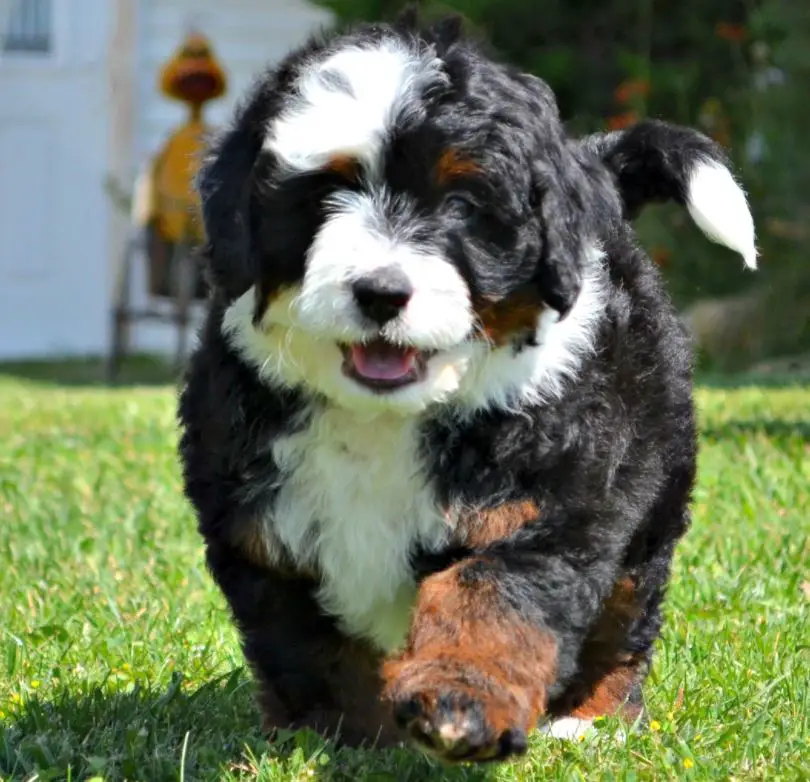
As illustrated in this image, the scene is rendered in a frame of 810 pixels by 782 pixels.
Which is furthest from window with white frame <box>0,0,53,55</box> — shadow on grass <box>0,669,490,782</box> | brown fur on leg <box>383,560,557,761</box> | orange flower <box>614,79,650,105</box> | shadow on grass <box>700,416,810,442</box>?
brown fur on leg <box>383,560,557,761</box>

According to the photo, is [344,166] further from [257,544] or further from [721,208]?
[721,208]

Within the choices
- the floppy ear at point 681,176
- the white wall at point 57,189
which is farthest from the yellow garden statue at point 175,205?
the floppy ear at point 681,176

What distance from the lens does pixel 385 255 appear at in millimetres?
2914

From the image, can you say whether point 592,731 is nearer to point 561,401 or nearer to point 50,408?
point 561,401

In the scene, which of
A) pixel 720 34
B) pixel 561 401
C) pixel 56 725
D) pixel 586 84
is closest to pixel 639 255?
pixel 561 401

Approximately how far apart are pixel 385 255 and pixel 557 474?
0.57 metres

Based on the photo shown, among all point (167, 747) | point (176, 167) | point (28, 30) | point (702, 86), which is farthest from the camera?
point (28, 30)

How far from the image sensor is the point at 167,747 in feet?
10.9

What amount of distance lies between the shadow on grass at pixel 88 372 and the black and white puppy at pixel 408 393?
33.1 ft

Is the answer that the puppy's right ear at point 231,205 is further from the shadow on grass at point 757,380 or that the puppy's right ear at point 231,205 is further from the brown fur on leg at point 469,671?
the shadow on grass at point 757,380

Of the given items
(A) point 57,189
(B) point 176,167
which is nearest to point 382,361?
(B) point 176,167

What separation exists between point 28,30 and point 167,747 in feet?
50.1

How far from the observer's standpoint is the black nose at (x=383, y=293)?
2.89m

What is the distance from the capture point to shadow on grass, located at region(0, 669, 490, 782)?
10.3ft
